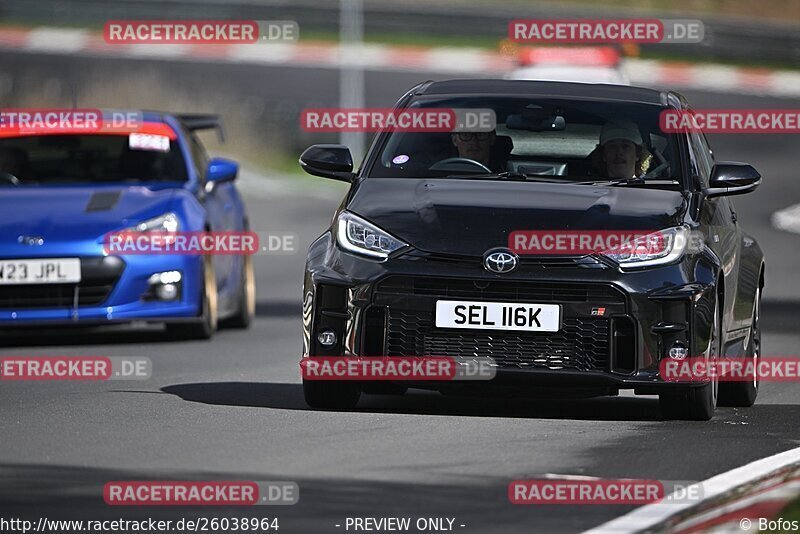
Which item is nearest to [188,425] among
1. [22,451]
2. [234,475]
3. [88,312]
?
[22,451]

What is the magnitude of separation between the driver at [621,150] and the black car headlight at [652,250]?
76cm

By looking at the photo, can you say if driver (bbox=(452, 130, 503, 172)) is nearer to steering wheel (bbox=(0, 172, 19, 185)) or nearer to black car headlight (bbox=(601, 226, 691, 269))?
black car headlight (bbox=(601, 226, 691, 269))

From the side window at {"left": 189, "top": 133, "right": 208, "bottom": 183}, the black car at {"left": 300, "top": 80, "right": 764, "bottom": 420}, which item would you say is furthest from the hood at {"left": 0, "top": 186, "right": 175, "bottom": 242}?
the black car at {"left": 300, "top": 80, "right": 764, "bottom": 420}

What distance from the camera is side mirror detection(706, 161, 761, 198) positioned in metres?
9.99

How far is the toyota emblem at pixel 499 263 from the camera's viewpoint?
899cm

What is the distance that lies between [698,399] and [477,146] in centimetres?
172

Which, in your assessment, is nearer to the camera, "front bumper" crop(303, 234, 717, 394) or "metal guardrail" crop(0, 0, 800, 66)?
"front bumper" crop(303, 234, 717, 394)

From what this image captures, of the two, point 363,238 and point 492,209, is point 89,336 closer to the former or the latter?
point 363,238

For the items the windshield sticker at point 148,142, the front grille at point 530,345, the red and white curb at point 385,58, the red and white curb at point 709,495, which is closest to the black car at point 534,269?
the front grille at point 530,345

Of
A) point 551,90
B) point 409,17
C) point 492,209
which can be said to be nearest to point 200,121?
point 551,90

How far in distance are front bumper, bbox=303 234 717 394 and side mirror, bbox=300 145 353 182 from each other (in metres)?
1.13

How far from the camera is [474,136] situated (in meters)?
10.1

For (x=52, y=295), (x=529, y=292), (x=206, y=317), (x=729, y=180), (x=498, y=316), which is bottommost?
(x=206, y=317)

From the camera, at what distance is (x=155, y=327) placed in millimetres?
15109
